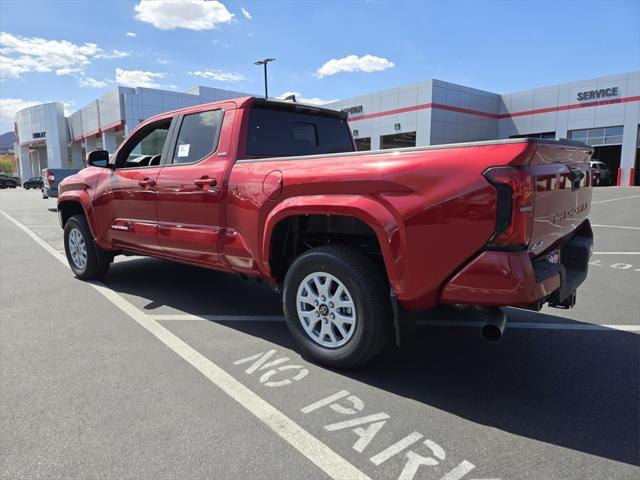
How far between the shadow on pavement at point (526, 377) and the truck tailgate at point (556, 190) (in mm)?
915

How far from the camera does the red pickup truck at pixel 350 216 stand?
2443 mm

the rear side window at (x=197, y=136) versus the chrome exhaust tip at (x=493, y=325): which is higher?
the rear side window at (x=197, y=136)

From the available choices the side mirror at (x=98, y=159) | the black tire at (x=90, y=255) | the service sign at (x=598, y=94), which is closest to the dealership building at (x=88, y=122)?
the service sign at (x=598, y=94)

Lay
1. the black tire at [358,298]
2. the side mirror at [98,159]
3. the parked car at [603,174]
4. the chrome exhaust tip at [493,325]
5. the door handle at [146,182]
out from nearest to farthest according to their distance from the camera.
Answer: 1. the chrome exhaust tip at [493,325]
2. the black tire at [358,298]
3. the door handle at [146,182]
4. the side mirror at [98,159]
5. the parked car at [603,174]

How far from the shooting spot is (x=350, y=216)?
3168 mm

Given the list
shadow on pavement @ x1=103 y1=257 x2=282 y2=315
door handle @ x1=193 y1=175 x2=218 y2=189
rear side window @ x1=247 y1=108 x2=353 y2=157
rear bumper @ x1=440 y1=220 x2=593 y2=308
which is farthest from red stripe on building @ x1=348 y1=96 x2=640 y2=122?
rear bumper @ x1=440 y1=220 x2=593 y2=308

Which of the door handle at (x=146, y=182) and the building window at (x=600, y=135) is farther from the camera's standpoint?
the building window at (x=600, y=135)

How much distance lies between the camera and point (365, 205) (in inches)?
111

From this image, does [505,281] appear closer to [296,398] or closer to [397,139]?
[296,398]

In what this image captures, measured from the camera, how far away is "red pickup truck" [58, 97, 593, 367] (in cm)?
244

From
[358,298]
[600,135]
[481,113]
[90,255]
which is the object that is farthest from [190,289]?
[481,113]

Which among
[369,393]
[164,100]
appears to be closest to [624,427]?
[369,393]

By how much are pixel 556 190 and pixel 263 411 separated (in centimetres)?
214

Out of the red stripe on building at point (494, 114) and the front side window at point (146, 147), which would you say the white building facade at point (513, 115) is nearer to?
the red stripe on building at point (494, 114)
